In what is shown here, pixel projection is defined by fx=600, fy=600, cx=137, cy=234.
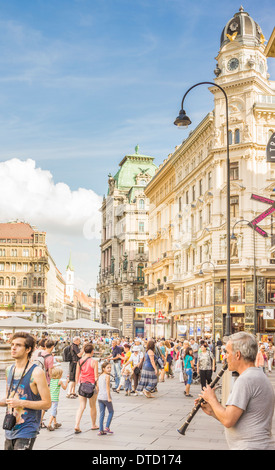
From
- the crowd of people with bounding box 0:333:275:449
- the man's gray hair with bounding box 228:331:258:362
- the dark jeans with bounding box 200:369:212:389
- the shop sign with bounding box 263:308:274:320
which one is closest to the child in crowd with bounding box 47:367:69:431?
the crowd of people with bounding box 0:333:275:449

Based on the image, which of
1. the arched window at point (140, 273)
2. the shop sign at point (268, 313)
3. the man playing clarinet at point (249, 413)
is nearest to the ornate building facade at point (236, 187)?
the shop sign at point (268, 313)

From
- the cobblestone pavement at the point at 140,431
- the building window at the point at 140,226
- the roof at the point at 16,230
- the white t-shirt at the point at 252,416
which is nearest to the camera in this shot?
the white t-shirt at the point at 252,416

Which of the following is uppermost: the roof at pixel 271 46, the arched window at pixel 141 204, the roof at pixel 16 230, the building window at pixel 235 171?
the arched window at pixel 141 204

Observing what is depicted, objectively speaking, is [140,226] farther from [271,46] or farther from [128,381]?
[271,46]

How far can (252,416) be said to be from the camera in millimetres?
4203

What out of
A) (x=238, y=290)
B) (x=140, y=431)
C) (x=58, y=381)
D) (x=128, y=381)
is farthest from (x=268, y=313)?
(x=58, y=381)

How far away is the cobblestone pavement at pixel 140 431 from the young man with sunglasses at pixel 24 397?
4085mm

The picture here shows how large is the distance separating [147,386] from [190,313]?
37.1m

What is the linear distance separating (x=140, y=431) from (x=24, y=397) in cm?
658

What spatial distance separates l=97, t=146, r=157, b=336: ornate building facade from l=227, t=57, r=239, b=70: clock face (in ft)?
156

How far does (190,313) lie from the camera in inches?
2162

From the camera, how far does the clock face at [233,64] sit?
48.4 metres

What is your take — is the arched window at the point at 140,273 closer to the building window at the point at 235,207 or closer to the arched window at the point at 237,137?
the building window at the point at 235,207
